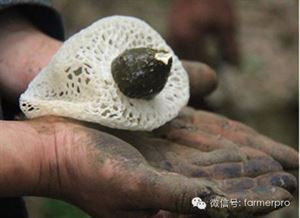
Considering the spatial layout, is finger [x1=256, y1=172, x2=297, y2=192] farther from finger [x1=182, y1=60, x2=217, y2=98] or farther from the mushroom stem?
finger [x1=182, y1=60, x2=217, y2=98]

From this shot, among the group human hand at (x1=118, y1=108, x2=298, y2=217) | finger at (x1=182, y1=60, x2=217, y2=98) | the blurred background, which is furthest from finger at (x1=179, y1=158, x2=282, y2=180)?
the blurred background

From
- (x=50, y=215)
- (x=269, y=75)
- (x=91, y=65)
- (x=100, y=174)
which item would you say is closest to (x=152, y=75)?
(x=91, y=65)

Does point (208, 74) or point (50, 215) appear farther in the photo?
point (50, 215)

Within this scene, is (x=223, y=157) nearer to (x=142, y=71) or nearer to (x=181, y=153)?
(x=181, y=153)

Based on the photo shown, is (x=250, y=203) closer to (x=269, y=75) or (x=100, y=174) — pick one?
(x=100, y=174)

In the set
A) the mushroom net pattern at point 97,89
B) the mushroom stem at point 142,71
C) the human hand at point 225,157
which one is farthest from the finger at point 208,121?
the mushroom stem at point 142,71
